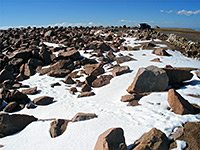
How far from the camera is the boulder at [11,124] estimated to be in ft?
17.7

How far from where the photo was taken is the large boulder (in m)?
6.99

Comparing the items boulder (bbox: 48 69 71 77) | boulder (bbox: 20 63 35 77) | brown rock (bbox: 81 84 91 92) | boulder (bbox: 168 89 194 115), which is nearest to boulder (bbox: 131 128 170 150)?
boulder (bbox: 168 89 194 115)

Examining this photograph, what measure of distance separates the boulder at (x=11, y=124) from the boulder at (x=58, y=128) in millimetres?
1344

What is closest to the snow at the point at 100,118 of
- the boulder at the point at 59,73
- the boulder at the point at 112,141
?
the boulder at the point at 112,141

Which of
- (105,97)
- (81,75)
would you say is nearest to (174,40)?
(81,75)

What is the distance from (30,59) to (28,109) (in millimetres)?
8540

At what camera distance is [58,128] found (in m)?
5.12

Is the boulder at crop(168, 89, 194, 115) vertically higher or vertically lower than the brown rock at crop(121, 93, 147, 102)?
higher

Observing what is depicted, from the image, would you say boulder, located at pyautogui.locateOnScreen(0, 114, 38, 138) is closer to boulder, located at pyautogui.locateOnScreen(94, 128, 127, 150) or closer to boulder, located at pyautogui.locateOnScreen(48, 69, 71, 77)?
boulder, located at pyautogui.locateOnScreen(94, 128, 127, 150)

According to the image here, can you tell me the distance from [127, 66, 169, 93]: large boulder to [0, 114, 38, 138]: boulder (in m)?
4.72

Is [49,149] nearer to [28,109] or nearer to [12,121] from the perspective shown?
[12,121]

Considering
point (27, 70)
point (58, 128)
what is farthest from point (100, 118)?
point (27, 70)

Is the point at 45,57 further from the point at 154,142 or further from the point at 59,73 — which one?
the point at 154,142

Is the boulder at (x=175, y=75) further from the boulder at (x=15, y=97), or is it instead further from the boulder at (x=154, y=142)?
the boulder at (x=15, y=97)
